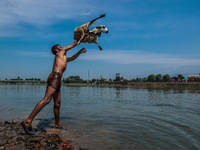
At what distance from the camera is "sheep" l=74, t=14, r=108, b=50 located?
5.17 m

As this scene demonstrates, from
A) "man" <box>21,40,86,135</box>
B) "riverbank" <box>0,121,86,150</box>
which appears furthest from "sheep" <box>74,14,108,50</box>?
"riverbank" <box>0,121,86,150</box>

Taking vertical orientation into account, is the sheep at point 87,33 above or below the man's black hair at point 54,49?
above

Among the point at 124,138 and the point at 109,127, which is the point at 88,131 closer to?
the point at 109,127

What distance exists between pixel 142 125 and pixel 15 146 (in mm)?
4007

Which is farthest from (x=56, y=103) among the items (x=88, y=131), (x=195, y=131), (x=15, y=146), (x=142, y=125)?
(x=195, y=131)

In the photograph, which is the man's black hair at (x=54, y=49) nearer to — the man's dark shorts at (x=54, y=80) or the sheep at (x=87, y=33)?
the sheep at (x=87, y=33)

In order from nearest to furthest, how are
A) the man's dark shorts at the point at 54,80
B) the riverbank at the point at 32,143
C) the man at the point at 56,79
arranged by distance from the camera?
the riverbank at the point at 32,143 < the man at the point at 56,79 < the man's dark shorts at the point at 54,80

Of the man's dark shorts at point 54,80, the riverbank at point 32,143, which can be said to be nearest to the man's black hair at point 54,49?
the man's dark shorts at point 54,80

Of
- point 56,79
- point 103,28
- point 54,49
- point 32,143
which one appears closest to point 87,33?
point 103,28

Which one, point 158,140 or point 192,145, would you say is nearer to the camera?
point 192,145

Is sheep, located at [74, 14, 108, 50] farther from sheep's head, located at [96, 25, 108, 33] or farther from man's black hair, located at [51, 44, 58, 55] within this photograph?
man's black hair, located at [51, 44, 58, 55]

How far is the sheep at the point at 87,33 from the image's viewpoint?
5172 millimetres

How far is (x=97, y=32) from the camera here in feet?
17.7

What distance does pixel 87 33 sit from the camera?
5289 millimetres
